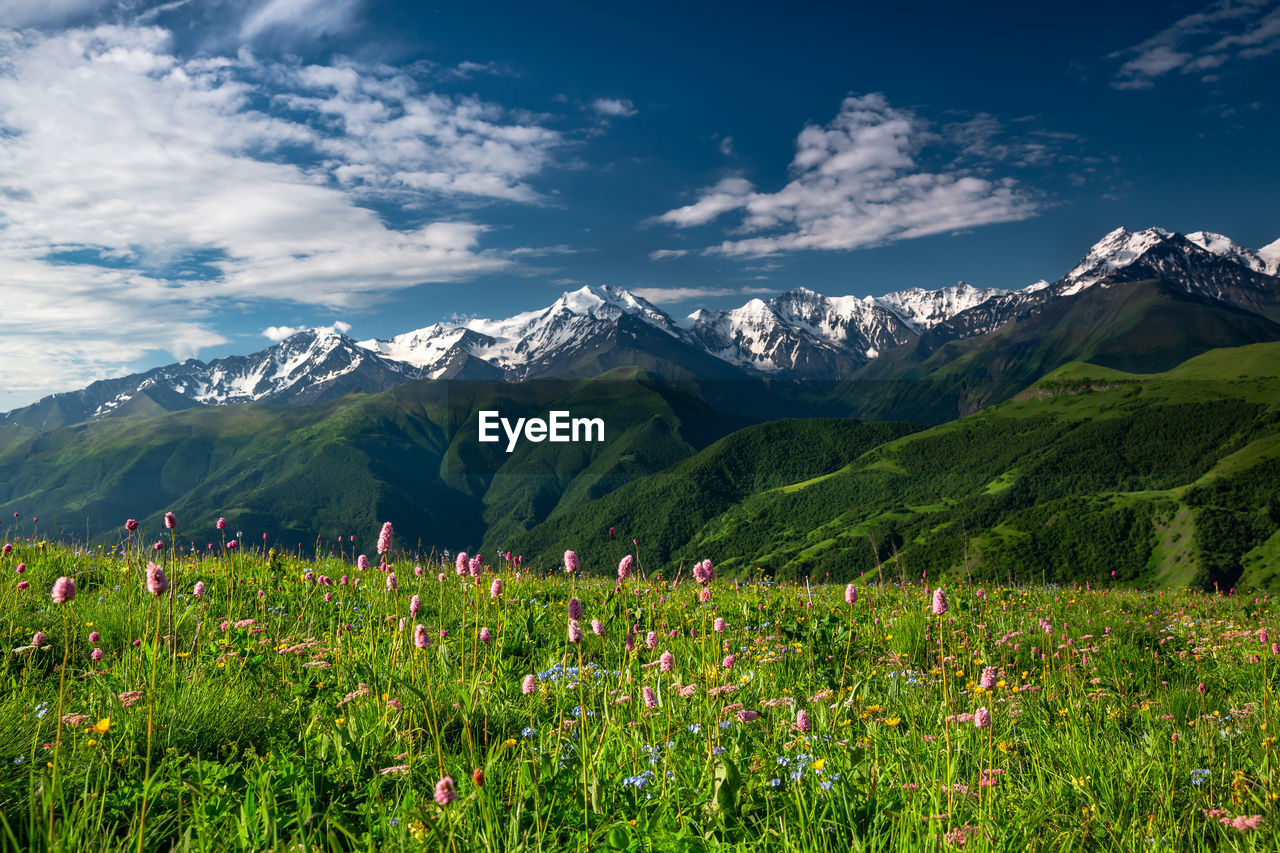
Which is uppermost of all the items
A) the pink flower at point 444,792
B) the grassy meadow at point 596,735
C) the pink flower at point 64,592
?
the pink flower at point 64,592

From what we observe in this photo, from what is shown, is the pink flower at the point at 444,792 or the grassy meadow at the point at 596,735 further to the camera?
the grassy meadow at the point at 596,735

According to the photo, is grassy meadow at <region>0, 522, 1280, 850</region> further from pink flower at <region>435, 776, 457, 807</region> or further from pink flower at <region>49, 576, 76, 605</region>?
pink flower at <region>49, 576, 76, 605</region>

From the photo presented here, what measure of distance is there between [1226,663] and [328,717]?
30.3 ft

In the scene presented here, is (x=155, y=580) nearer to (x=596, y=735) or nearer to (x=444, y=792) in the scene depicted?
(x=444, y=792)

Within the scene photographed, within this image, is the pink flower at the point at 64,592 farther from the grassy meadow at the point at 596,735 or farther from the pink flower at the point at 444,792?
the pink flower at the point at 444,792

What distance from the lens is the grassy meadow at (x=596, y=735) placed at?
322 centimetres

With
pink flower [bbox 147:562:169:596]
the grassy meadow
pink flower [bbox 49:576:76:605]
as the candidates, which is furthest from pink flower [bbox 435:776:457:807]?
pink flower [bbox 49:576:76:605]

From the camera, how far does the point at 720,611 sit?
9.16 meters

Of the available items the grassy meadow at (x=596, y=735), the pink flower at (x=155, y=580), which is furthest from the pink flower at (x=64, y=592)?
the grassy meadow at (x=596, y=735)

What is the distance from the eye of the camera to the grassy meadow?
322cm

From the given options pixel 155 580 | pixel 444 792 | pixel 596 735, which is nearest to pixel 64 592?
pixel 155 580

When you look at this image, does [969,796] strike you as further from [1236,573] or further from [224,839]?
[1236,573]

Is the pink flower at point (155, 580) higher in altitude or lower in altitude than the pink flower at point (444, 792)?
higher

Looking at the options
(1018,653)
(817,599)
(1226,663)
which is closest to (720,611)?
(817,599)
